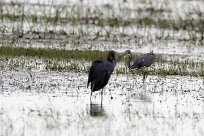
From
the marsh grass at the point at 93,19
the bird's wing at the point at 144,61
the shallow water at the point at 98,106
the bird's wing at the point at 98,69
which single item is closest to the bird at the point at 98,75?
the bird's wing at the point at 98,69

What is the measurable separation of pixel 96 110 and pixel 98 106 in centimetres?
39

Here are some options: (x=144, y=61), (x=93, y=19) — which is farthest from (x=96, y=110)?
(x=93, y=19)

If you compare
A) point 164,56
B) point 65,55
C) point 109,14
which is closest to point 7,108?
point 65,55

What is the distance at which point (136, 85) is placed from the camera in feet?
47.2

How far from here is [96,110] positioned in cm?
1145

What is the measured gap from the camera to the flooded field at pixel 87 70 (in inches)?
407

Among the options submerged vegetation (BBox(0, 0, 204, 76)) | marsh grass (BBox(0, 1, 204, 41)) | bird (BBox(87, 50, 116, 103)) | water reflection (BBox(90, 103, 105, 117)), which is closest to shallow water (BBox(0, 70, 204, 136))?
water reflection (BBox(90, 103, 105, 117))

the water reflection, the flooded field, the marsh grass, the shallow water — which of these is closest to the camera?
the shallow water

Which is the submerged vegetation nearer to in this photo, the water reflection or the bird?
the bird

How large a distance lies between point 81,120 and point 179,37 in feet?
46.0

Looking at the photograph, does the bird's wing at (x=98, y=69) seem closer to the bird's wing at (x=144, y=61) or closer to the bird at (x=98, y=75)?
the bird at (x=98, y=75)

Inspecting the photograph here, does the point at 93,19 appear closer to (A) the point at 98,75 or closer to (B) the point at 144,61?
(B) the point at 144,61

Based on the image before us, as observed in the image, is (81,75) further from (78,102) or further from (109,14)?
(109,14)

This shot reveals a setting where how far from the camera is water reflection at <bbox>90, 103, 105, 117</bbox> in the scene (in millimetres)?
11106
